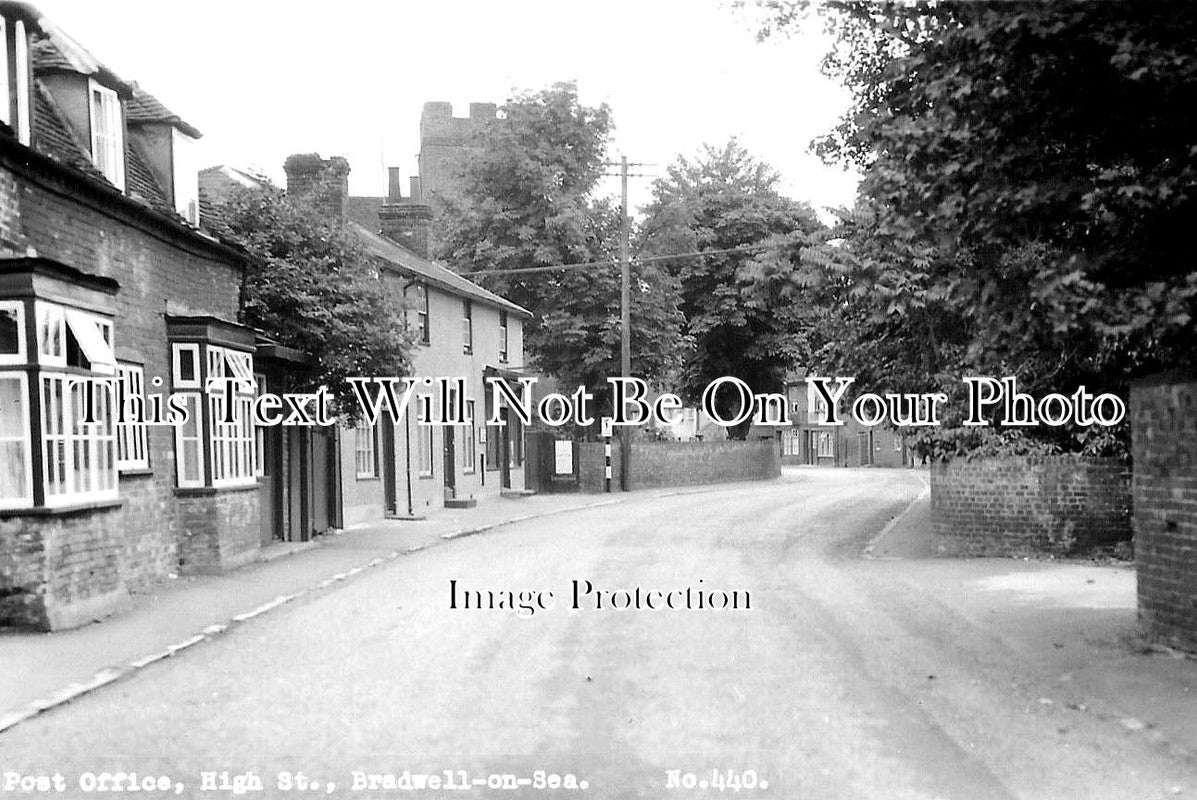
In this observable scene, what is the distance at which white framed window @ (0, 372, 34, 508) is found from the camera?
11.4 meters

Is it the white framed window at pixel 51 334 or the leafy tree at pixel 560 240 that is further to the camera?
the leafy tree at pixel 560 240

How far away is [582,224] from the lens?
134 feet

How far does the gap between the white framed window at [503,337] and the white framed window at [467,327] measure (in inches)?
117

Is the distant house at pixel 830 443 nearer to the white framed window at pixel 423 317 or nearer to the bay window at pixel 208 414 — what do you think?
the white framed window at pixel 423 317

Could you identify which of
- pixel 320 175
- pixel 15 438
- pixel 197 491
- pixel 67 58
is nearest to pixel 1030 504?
pixel 197 491

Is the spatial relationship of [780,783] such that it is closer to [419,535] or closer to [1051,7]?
[1051,7]

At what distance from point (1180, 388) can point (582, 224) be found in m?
32.4

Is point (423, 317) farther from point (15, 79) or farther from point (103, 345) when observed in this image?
point (15, 79)

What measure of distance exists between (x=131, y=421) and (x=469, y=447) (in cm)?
1937

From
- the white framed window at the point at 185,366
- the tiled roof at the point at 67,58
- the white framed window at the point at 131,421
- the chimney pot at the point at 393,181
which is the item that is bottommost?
the white framed window at the point at 131,421

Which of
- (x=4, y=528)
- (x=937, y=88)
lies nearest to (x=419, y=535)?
(x=4, y=528)

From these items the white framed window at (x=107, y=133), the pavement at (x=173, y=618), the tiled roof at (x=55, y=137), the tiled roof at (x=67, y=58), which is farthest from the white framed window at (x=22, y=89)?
the pavement at (x=173, y=618)

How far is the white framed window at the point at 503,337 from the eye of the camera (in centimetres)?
3741

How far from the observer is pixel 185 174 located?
17.4 metres
